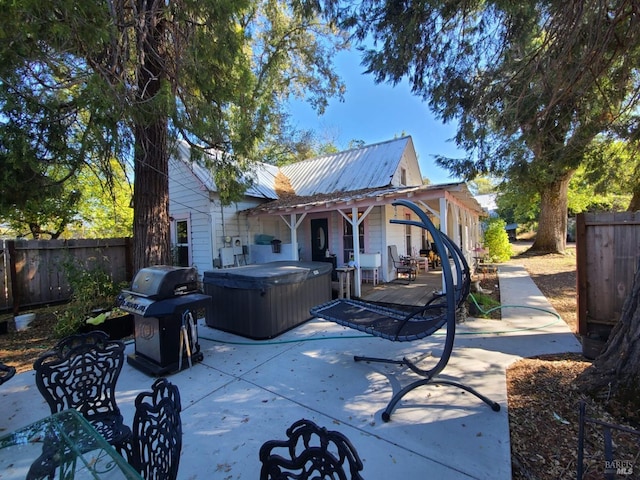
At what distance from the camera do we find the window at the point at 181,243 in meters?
10.1

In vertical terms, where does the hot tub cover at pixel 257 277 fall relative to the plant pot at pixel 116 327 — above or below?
above

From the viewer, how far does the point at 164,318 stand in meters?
3.60

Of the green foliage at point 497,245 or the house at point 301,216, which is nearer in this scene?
the house at point 301,216

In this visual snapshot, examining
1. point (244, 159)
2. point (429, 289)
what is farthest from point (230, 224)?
point (429, 289)

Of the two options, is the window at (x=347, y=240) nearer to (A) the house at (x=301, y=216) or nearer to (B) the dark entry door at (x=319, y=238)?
(A) the house at (x=301, y=216)

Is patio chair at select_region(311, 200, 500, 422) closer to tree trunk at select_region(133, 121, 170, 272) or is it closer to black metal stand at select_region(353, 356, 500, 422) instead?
black metal stand at select_region(353, 356, 500, 422)

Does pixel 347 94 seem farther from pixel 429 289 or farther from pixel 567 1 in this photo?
pixel 567 1

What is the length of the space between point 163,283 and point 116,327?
2307 millimetres

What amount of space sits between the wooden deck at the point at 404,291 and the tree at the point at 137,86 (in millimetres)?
4388

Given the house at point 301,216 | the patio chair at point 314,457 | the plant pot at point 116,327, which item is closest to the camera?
the patio chair at point 314,457

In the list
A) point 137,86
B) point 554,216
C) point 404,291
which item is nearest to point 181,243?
point 137,86

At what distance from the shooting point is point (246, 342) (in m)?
4.67

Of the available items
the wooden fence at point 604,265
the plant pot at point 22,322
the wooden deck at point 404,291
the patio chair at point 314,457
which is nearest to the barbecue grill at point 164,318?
the patio chair at point 314,457

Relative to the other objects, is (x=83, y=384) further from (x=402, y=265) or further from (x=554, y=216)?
(x=554, y=216)
